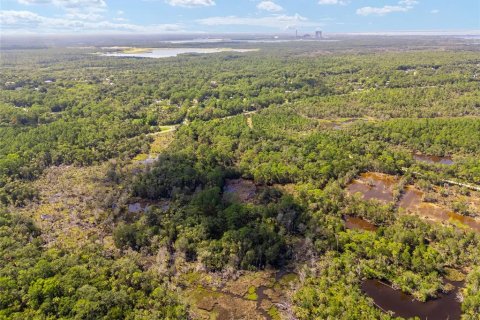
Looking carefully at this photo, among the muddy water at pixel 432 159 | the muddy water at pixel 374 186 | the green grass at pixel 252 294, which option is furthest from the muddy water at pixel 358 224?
the muddy water at pixel 432 159

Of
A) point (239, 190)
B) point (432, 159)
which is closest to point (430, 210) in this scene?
point (432, 159)

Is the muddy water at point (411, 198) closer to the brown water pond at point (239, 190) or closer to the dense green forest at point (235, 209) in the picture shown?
the dense green forest at point (235, 209)

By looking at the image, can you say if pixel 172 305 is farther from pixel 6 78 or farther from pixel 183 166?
pixel 6 78

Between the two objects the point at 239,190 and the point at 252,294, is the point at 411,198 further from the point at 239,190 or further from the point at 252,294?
the point at 252,294

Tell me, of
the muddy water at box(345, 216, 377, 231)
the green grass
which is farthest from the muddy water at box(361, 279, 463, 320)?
the green grass

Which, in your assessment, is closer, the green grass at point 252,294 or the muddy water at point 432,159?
the green grass at point 252,294

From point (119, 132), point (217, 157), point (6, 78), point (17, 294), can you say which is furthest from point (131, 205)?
point (6, 78)
